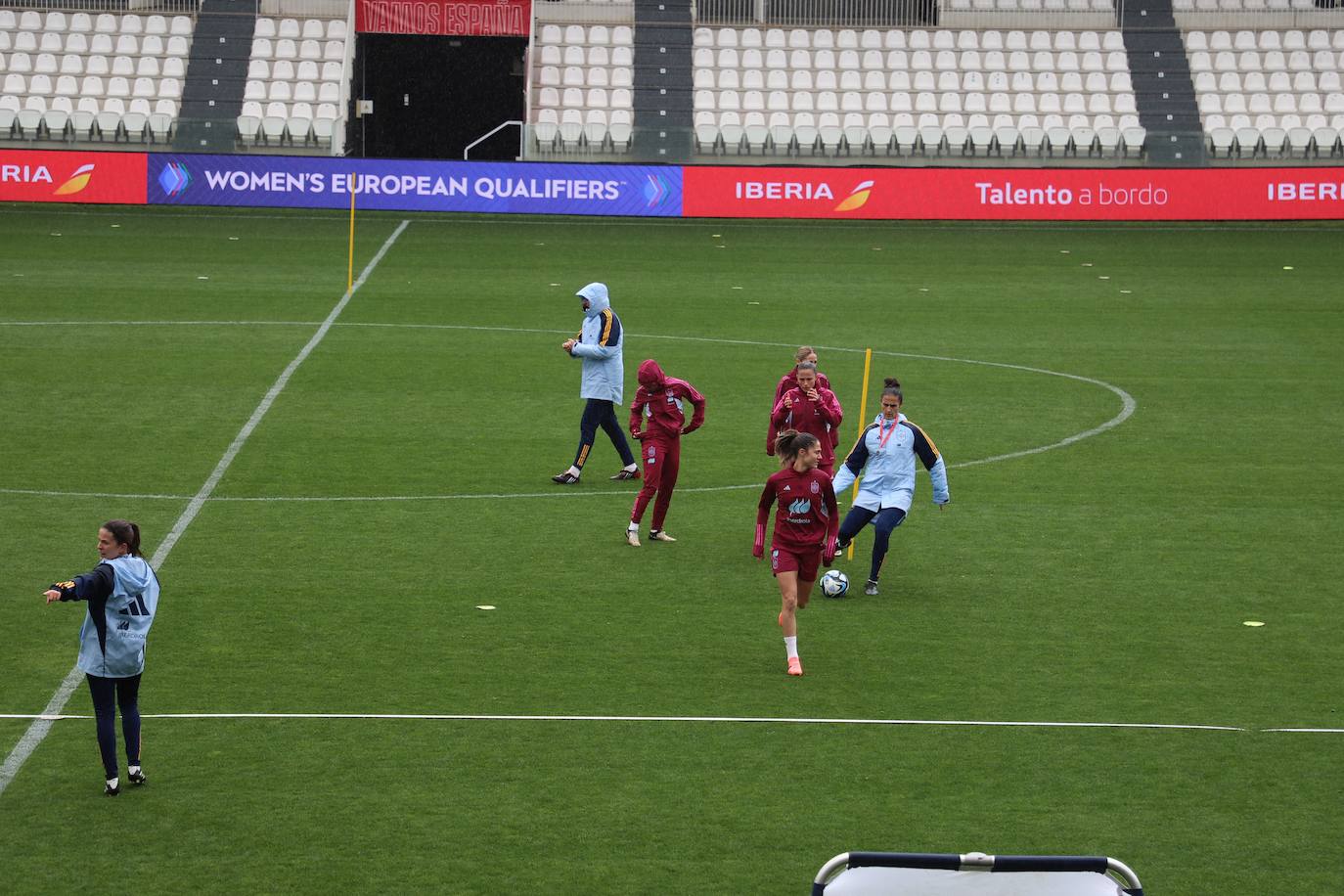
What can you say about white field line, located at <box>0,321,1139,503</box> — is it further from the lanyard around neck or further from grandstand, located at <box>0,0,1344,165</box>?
grandstand, located at <box>0,0,1344,165</box>

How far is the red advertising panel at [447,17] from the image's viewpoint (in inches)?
1828

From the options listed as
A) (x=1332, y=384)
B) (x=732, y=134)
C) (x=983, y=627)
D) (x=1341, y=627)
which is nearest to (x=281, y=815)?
(x=983, y=627)

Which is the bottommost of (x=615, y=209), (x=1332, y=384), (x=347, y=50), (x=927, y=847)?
(x=927, y=847)

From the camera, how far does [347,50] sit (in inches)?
1837

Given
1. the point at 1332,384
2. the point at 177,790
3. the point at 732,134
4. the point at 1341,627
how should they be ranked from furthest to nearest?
1. the point at 732,134
2. the point at 1332,384
3. the point at 1341,627
4. the point at 177,790

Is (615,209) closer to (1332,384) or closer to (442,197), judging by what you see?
(442,197)

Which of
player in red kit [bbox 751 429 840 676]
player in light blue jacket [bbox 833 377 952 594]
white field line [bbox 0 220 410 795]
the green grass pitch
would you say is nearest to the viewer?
the green grass pitch

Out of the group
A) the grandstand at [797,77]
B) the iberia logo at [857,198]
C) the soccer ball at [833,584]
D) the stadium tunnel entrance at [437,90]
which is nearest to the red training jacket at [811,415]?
the soccer ball at [833,584]

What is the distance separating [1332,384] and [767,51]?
→ 26.4 metres

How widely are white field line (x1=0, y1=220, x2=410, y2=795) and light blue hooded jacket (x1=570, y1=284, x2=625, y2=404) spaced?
3.91 m

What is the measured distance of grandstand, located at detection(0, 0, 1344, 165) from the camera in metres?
43.2

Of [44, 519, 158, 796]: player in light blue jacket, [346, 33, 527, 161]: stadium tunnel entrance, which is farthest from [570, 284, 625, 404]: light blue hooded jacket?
[346, 33, 527, 161]: stadium tunnel entrance

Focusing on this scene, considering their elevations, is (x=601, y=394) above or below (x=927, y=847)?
above

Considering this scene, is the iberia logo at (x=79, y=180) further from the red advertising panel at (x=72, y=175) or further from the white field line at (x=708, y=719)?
the white field line at (x=708, y=719)
